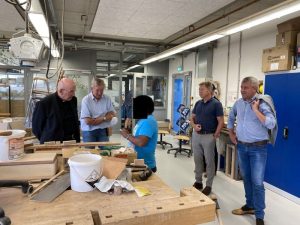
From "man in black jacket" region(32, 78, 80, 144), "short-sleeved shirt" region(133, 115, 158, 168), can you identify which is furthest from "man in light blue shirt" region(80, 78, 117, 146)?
"short-sleeved shirt" region(133, 115, 158, 168)

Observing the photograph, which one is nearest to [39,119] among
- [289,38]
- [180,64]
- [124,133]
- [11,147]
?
[124,133]

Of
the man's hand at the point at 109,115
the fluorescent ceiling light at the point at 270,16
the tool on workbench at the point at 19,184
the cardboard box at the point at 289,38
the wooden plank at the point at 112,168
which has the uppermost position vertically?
the fluorescent ceiling light at the point at 270,16

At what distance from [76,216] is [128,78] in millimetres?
8187

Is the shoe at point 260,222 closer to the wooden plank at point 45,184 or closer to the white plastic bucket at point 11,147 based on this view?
the wooden plank at point 45,184

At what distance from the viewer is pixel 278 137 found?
3.52 m

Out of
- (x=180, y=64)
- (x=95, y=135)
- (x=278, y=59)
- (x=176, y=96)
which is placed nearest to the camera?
(x=95, y=135)

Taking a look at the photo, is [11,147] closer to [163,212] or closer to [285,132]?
[163,212]

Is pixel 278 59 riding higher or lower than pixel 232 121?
higher

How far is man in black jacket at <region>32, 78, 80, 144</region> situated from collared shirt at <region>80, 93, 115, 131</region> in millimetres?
697

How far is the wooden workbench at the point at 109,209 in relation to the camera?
2.77 ft

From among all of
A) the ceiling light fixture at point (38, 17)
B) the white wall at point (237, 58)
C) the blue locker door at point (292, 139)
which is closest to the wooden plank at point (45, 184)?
the ceiling light fixture at point (38, 17)

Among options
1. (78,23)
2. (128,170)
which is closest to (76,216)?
(128,170)

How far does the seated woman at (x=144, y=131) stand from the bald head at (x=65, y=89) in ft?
2.50

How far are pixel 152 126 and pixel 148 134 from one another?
81mm
